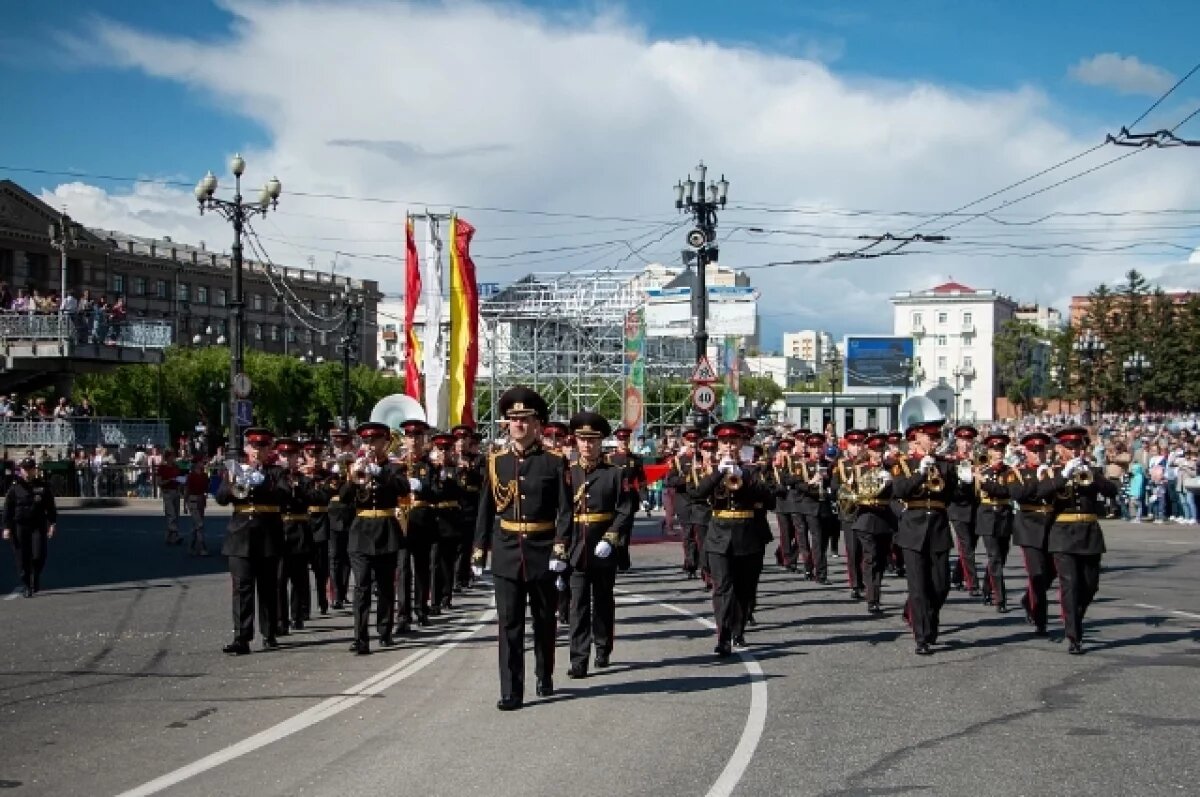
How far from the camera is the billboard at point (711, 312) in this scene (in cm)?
8175

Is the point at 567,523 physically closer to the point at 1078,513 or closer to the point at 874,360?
the point at 1078,513

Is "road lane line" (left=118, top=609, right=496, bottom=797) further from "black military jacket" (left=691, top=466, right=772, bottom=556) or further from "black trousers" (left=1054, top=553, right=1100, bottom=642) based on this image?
"black trousers" (left=1054, top=553, right=1100, bottom=642)

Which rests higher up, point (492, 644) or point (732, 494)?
point (732, 494)

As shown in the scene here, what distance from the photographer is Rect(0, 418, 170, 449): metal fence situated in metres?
41.2

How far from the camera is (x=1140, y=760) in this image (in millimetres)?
8219

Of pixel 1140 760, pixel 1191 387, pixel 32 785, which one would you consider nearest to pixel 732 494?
pixel 1140 760

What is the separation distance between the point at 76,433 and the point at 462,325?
1886 cm

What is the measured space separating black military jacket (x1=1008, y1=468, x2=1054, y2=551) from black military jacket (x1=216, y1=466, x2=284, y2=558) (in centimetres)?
732

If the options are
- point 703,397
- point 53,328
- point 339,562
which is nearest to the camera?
point 339,562

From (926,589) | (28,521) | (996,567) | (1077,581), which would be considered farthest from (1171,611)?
(28,521)

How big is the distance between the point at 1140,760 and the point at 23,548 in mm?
15078

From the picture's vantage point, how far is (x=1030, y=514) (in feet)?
45.4

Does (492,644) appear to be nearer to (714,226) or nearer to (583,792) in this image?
(583,792)

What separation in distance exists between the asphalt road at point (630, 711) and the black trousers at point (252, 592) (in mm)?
364
